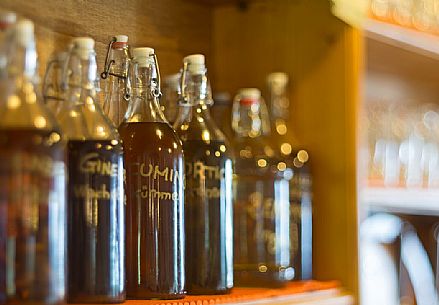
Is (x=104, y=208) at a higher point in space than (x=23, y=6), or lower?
lower

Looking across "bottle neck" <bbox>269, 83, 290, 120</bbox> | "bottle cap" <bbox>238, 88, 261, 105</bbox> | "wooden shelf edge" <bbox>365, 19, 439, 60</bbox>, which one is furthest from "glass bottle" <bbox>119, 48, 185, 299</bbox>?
"wooden shelf edge" <bbox>365, 19, 439, 60</bbox>

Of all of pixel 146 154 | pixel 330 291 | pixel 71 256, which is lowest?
pixel 330 291

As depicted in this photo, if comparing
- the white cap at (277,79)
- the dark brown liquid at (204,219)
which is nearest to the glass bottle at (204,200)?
the dark brown liquid at (204,219)

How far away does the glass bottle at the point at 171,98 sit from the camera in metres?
1.36

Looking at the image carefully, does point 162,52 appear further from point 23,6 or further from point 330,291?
point 330,291

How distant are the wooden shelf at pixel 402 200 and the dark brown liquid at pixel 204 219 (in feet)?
1.36

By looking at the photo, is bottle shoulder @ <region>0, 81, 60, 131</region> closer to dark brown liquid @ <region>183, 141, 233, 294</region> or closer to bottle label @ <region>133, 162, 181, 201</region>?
bottle label @ <region>133, 162, 181, 201</region>

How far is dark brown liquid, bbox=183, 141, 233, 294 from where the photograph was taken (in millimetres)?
1278

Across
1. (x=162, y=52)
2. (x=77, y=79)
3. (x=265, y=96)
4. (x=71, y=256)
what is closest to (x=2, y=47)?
(x=77, y=79)

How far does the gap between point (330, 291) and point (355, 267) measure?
3.5 inches

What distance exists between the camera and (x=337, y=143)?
1609 millimetres

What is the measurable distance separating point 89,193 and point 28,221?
15 centimetres

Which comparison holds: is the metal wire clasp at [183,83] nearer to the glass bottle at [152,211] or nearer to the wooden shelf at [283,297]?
the glass bottle at [152,211]

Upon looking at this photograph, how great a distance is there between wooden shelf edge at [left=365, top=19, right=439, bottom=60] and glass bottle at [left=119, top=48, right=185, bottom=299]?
61cm
